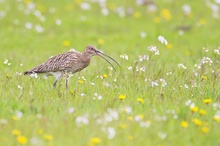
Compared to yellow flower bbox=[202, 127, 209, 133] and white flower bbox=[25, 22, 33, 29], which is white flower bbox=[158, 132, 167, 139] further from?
white flower bbox=[25, 22, 33, 29]

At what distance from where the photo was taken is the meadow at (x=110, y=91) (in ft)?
24.5

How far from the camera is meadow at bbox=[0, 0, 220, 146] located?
24.5ft

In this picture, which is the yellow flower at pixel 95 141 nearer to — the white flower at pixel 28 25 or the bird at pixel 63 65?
the bird at pixel 63 65

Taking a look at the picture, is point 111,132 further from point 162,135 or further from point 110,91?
point 110,91

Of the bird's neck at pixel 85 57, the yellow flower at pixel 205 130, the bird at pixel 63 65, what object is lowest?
the yellow flower at pixel 205 130

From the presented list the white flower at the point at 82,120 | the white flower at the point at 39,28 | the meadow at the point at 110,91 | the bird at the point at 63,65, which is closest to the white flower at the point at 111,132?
the meadow at the point at 110,91

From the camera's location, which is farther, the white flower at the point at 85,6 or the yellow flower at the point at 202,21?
the white flower at the point at 85,6

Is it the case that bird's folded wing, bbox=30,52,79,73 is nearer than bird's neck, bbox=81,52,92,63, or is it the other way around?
bird's folded wing, bbox=30,52,79,73

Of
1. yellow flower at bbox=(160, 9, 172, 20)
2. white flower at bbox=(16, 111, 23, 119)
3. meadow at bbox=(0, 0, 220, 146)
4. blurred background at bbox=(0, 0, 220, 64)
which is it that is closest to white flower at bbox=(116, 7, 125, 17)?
blurred background at bbox=(0, 0, 220, 64)

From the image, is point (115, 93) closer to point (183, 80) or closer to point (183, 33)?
point (183, 80)

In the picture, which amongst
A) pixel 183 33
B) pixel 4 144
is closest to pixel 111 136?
pixel 4 144

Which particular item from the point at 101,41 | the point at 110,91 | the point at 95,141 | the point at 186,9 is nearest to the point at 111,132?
the point at 95,141

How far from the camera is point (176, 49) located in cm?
1627

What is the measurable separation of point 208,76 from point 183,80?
0.56 meters
